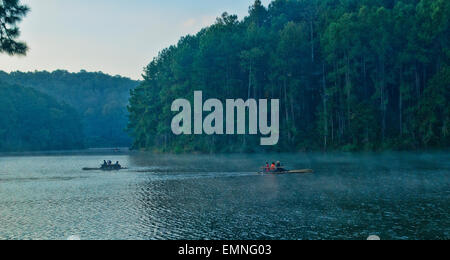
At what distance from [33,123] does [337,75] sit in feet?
345

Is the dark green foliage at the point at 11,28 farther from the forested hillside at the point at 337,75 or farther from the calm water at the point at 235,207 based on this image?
the forested hillside at the point at 337,75

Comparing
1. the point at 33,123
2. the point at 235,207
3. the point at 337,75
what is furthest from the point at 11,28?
the point at 33,123

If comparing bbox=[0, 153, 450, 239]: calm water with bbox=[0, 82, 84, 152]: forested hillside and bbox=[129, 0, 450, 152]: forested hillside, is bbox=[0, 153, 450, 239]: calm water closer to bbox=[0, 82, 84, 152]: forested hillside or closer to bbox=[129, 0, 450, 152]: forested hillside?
bbox=[129, 0, 450, 152]: forested hillside

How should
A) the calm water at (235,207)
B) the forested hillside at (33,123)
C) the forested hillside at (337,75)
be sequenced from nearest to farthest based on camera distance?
the calm water at (235,207), the forested hillside at (337,75), the forested hillside at (33,123)

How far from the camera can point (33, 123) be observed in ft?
454

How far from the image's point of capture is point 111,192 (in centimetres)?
3150

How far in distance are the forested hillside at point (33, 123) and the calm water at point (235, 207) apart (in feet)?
347

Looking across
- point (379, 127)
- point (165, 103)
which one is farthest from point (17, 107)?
point (379, 127)

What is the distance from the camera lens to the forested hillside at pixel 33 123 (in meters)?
131

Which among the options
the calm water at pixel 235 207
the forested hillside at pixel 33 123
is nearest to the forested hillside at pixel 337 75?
the calm water at pixel 235 207

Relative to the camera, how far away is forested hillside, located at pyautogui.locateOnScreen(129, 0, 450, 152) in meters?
73.4

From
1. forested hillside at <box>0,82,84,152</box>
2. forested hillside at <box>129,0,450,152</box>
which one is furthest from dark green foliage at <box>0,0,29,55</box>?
forested hillside at <box>0,82,84,152</box>
